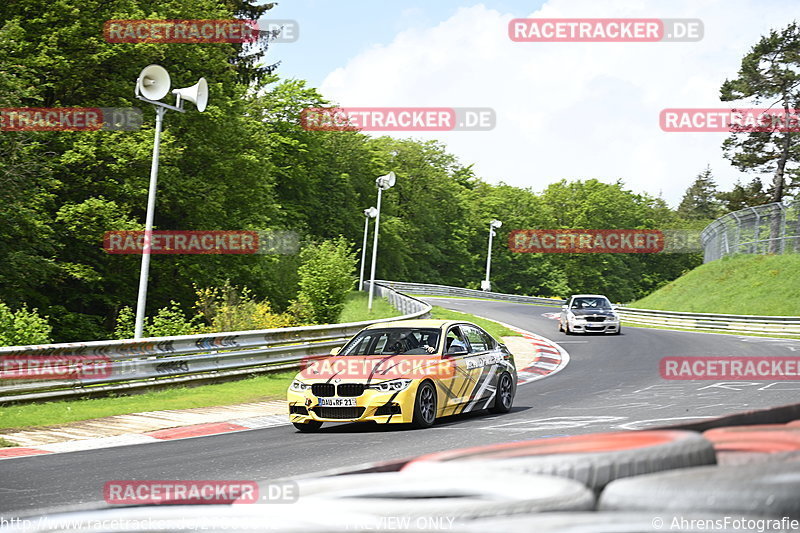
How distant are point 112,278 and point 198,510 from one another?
3656cm

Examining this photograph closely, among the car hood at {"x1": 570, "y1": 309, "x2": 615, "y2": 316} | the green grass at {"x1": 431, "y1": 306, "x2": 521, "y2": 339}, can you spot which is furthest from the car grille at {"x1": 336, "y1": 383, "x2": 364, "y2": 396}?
the car hood at {"x1": 570, "y1": 309, "x2": 615, "y2": 316}

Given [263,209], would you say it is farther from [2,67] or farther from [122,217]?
[2,67]

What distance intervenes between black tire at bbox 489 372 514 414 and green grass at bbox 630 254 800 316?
35217 mm

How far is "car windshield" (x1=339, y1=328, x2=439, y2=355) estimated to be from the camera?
43.4 ft

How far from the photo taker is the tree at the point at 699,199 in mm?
166625

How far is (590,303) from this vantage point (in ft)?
121

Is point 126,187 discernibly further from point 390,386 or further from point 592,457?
point 592,457

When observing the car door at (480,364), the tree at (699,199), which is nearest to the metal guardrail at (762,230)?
the car door at (480,364)

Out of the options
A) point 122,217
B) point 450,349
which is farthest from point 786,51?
point 450,349

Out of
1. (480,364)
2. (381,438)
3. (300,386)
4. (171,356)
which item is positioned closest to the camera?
(381,438)

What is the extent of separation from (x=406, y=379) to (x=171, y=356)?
6033 millimetres

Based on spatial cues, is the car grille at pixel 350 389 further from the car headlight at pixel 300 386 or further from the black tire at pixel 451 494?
the black tire at pixel 451 494

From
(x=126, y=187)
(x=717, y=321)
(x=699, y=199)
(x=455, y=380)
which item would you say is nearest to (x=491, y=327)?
(x=717, y=321)

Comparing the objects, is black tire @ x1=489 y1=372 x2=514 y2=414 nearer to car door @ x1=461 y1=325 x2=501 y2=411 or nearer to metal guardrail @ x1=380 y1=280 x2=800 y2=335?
car door @ x1=461 y1=325 x2=501 y2=411
